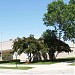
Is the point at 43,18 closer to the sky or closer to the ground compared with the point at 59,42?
closer to the sky

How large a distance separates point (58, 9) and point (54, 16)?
137 cm

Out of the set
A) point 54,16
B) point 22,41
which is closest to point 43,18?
point 54,16

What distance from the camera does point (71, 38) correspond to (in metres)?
46.9

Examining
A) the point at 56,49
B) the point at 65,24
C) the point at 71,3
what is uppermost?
the point at 71,3

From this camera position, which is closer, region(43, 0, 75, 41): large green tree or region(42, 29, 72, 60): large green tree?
region(43, 0, 75, 41): large green tree

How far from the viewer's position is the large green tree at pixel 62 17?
1772 inches

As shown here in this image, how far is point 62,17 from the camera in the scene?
1805 inches

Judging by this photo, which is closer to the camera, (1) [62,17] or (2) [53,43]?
(1) [62,17]

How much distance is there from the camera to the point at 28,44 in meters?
46.1

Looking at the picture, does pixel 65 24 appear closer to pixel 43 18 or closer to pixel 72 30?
pixel 72 30

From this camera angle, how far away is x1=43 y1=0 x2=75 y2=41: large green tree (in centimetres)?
4500

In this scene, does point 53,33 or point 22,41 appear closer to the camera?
point 22,41

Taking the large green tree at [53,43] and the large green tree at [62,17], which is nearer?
the large green tree at [62,17]

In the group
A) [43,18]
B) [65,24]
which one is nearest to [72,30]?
[65,24]
